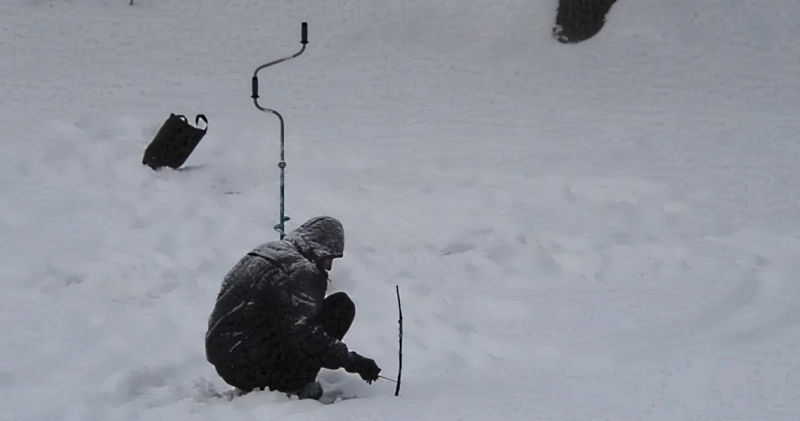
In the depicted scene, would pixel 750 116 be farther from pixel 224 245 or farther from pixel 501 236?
pixel 224 245

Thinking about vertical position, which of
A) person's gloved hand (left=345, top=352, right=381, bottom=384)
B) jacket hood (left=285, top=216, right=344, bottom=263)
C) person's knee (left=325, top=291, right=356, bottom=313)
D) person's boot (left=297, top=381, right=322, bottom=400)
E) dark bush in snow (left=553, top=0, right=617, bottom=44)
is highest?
dark bush in snow (left=553, top=0, right=617, bottom=44)

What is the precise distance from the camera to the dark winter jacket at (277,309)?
423 cm

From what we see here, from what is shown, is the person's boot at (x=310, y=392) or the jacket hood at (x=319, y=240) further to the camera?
the person's boot at (x=310, y=392)

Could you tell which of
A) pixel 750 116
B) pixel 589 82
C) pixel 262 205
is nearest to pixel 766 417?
pixel 262 205

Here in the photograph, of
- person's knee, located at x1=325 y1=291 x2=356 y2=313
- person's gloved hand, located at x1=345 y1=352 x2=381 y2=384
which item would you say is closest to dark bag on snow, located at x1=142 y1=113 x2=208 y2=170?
person's knee, located at x1=325 y1=291 x2=356 y2=313

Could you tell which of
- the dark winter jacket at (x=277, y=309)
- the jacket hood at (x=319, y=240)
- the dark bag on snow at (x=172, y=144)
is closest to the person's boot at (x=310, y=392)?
A: the dark winter jacket at (x=277, y=309)

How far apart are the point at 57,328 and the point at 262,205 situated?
2.34 meters

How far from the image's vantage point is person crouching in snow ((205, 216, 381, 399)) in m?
4.24

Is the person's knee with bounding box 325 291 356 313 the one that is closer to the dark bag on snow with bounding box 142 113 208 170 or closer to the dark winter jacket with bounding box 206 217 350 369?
the dark winter jacket with bounding box 206 217 350 369

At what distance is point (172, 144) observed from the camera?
25.8 feet

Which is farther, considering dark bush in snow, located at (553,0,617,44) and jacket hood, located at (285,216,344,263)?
dark bush in snow, located at (553,0,617,44)

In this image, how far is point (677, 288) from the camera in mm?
6180

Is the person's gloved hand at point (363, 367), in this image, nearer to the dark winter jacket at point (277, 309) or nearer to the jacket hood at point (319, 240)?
the dark winter jacket at point (277, 309)

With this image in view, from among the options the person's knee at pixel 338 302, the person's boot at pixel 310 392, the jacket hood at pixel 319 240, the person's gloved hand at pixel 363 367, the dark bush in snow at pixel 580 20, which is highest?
the dark bush in snow at pixel 580 20
